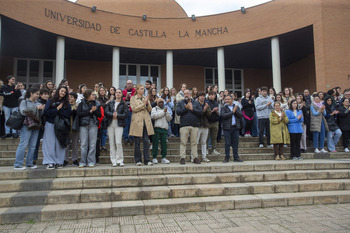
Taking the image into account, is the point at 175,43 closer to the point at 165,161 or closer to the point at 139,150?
the point at 165,161

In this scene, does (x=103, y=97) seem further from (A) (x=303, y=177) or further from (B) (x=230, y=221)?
(A) (x=303, y=177)

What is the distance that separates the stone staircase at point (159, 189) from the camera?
420 centimetres

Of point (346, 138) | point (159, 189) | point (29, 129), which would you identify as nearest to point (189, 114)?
point (159, 189)

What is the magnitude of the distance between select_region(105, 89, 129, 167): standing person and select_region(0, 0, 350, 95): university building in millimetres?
7995

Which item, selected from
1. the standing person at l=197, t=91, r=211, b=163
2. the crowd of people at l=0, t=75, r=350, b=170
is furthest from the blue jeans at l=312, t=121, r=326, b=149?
the standing person at l=197, t=91, r=211, b=163

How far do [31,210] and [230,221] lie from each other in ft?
10.4

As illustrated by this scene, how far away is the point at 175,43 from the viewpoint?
49.5ft

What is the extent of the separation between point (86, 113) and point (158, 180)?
231cm

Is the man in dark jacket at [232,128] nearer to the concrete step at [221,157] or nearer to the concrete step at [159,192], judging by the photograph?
the concrete step at [221,157]

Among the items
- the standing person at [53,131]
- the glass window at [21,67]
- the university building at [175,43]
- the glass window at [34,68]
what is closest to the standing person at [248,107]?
the university building at [175,43]

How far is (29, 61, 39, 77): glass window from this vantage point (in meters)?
16.9

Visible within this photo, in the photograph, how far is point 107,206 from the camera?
4.19 m

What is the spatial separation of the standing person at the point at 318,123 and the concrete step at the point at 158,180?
2.09m

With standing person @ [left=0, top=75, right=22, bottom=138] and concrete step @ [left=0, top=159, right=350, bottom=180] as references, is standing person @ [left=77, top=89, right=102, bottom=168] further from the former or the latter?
standing person @ [left=0, top=75, right=22, bottom=138]
